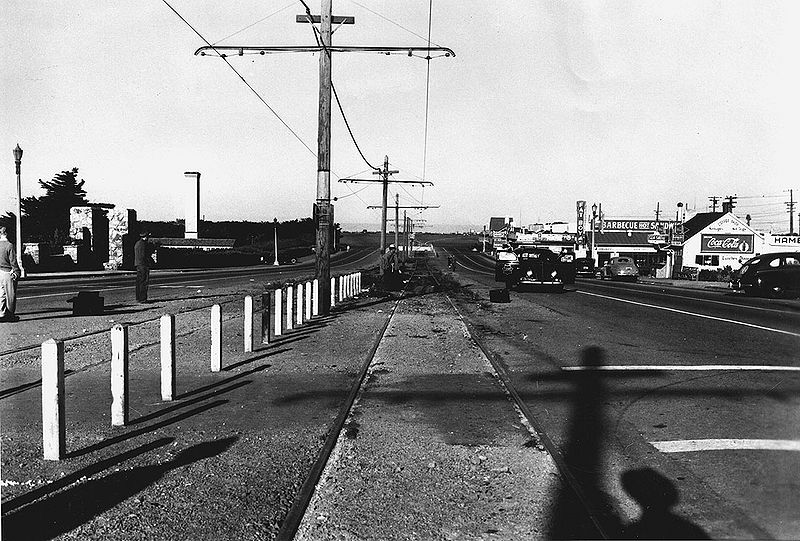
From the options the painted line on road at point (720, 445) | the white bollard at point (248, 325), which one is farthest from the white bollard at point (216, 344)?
the painted line on road at point (720, 445)

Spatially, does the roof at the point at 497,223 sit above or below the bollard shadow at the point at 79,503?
above

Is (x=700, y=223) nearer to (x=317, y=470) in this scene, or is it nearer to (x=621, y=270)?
(x=621, y=270)

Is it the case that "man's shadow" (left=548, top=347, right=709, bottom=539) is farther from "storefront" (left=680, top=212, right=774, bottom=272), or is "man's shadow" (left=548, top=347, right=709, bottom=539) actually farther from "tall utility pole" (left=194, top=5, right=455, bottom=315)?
"storefront" (left=680, top=212, right=774, bottom=272)

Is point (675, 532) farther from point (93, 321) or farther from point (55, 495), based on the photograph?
point (93, 321)

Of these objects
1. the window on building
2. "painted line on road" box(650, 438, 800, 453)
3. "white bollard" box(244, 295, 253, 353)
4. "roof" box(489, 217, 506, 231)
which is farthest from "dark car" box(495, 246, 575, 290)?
"roof" box(489, 217, 506, 231)

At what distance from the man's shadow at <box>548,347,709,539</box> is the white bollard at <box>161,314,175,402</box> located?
4393mm

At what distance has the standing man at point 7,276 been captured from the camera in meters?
14.8

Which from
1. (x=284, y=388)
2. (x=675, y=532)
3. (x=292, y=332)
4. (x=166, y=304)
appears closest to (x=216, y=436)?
(x=284, y=388)

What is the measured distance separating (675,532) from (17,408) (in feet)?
22.3

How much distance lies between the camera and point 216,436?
23.5 ft

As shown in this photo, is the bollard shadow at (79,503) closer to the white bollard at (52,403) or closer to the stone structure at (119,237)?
the white bollard at (52,403)

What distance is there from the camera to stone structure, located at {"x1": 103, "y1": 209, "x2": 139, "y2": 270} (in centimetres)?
4194

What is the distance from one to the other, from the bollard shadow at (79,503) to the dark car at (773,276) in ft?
86.4

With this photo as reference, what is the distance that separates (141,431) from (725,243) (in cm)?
8638
